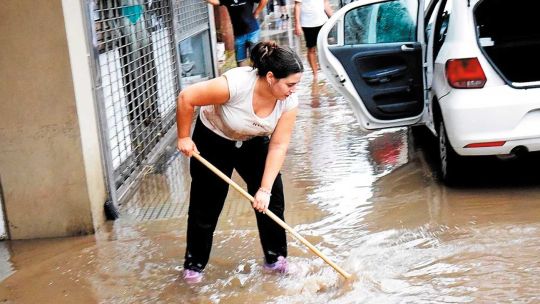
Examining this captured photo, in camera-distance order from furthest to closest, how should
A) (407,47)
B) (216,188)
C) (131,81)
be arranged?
(131,81) → (407,47) → (216,188)

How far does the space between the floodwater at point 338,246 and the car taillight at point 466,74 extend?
0.88 meters

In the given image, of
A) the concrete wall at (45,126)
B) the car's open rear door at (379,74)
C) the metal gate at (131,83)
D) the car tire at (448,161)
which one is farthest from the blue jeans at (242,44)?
the concrete wall at (45,126)

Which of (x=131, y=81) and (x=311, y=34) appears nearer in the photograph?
(x=131, y=81)

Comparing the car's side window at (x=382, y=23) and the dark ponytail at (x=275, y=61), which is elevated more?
the dark ponytail at (x=275, y=61)

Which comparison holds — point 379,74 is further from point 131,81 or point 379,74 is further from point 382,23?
point 131,81

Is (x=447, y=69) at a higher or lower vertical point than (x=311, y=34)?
higher

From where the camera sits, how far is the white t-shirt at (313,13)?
12245mm

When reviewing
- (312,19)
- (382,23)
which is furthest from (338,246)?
(312,19)

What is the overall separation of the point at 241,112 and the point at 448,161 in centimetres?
240

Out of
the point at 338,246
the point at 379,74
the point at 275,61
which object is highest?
the point at 275,61

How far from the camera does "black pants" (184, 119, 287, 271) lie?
4.75 meters

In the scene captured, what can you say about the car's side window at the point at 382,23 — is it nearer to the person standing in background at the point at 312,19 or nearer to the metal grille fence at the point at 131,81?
the metal grille fence at the point at 131,81

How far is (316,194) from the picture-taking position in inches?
259

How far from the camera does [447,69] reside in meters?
5.99
